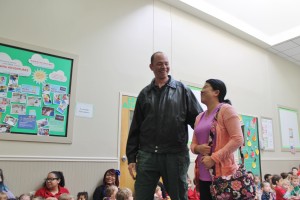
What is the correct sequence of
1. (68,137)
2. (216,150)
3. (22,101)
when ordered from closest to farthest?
1. (216,150)
2. (22,101)
3. (68,137)

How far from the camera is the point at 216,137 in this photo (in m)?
1.56

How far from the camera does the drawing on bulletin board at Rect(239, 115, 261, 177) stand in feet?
19.4

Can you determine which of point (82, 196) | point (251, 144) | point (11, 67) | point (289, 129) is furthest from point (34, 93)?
point (289, 129)

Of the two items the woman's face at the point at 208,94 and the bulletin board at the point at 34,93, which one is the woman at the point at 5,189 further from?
the woman's face at the point at 208,94

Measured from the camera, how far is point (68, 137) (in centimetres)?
351

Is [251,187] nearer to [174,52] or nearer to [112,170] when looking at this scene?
[112,170]

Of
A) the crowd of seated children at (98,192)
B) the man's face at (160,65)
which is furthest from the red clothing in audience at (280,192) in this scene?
the man's face at (160,65)

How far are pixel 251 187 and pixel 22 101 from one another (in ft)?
9.28

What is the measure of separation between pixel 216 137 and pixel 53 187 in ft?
7.70

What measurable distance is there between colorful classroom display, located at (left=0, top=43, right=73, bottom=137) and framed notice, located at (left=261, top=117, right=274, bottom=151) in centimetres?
480

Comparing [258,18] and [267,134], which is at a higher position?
[258,18]

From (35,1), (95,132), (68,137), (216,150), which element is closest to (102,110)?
(95,132)

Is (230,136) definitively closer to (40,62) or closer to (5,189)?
(5,189)

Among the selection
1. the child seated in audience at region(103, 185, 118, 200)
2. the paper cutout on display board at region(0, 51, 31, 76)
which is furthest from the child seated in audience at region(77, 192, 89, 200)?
the paper cutout on display board at region(0, 51, 31, 76)
